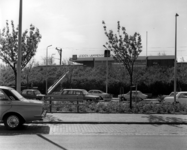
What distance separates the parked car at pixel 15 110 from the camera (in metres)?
9.63

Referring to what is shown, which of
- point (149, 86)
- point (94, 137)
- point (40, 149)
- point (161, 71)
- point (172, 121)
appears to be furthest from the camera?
point (161, 71)

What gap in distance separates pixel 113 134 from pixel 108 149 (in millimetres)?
2390

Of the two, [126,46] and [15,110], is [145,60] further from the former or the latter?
[15,110]

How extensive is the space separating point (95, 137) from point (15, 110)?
10.9 feet

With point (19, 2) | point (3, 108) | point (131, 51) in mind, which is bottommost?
point (3, 108)

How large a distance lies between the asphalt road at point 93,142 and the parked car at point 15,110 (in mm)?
1319

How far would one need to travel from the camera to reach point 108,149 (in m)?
6.86

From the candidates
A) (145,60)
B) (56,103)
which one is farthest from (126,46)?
(145,60)

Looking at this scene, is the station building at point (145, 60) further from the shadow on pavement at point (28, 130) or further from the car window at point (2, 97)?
the car window at point (2, 97)

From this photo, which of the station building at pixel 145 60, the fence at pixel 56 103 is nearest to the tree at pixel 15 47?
the fence at pixel 56 103

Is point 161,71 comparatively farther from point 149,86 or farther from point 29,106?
point 29,106

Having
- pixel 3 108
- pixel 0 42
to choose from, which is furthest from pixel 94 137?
pixel 0 42

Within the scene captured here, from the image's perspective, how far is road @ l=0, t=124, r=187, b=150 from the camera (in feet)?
23.5

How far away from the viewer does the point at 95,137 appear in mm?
8539
